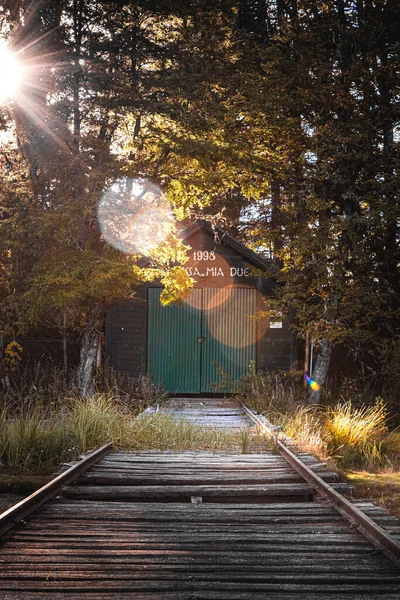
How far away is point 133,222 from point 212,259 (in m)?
5.22

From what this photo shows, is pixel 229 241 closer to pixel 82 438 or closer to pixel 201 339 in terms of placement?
pixel 201 339

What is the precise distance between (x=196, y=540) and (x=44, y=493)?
160 cm

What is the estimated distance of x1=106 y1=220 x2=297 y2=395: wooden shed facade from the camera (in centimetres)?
1834

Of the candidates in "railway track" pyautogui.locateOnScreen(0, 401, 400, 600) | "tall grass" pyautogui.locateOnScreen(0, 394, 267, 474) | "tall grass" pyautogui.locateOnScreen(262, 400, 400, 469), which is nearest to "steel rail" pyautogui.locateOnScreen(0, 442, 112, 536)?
"railway track" pyautogui.locateOnScreen(0, 401, 400, 600)

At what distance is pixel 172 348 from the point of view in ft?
60.6

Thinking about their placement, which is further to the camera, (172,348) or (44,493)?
(172,348)

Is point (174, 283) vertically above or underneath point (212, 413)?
above

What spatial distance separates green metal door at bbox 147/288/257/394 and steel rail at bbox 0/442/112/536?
417 inches

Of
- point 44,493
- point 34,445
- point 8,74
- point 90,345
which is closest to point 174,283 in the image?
point 90,345

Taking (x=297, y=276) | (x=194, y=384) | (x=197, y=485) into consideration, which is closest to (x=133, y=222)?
(x=297, y=276)

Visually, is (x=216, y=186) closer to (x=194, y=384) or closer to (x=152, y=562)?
(x=194, y=384)

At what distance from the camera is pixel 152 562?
389 cm

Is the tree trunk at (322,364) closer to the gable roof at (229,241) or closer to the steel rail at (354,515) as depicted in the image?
the gable roof at (229,241)

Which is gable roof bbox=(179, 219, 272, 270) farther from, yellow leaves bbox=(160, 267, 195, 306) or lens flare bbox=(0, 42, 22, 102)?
lens flare bbox=(0, 42, 22, 102)
